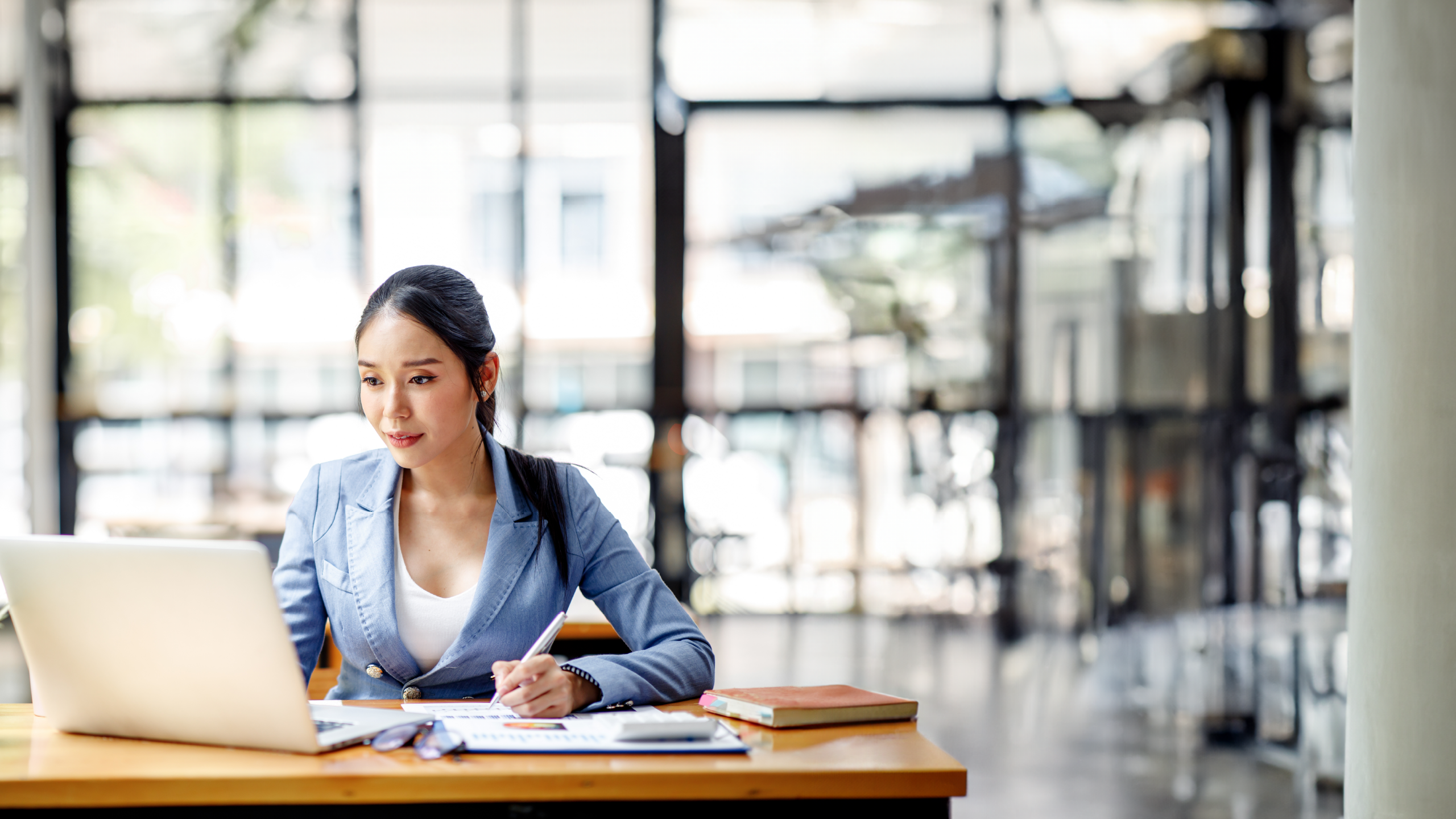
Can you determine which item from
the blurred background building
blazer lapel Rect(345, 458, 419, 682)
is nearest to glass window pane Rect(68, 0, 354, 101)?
the blurred background building

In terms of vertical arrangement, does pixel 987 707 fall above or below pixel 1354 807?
below

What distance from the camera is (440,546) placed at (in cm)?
194

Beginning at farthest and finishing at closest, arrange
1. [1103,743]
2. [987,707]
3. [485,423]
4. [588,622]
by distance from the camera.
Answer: [987,707]
[1103,743]
[588,622]
[485,423]

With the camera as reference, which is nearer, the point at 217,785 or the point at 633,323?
the point at 217,785

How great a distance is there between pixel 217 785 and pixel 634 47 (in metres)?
4.61

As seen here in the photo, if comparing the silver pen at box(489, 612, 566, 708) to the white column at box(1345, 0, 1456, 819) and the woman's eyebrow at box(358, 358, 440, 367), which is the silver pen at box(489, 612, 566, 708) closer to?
the woman's eyebrow at box(358, 358, 440, 367)

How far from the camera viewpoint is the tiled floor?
378 centimetres

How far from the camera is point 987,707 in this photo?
4969mm

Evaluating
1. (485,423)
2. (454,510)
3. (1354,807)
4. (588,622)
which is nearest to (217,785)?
(454,510)

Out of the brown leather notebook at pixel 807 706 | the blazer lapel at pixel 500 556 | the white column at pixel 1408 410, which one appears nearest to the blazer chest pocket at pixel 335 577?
the blazer lapel at pixel 500 556

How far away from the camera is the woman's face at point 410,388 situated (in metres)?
1.84

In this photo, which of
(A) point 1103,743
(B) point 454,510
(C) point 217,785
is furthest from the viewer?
(A) point 1103,743

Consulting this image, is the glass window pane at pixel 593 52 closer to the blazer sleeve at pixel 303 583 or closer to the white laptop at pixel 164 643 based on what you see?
the blazer sleeve at pixel 303 583

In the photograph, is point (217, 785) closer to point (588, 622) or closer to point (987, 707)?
point (588, 622)
